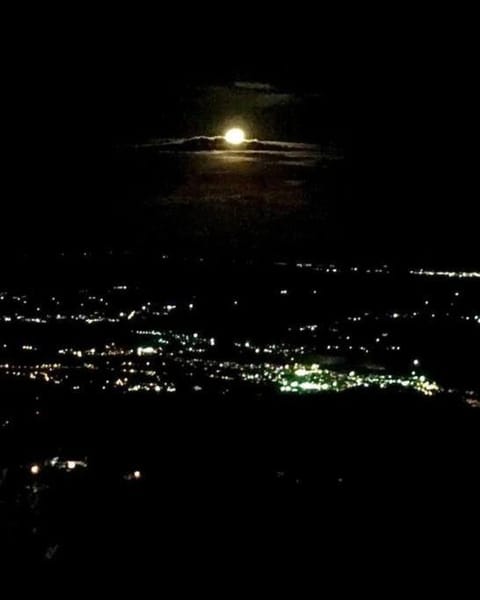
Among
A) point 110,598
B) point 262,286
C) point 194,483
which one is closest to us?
point 110,598

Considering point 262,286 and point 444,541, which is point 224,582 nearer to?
point 444,541

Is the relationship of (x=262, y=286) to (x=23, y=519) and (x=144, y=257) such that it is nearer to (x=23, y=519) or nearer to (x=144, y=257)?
(x=144, y=257)

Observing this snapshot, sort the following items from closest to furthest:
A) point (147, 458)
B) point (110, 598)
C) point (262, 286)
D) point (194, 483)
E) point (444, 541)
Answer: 1. point (110, 598)
2. point (444, 541)
3. point (194, 483)
4. point (147, 458)
5. point (262, 286)

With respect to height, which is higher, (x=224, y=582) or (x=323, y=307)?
(x=323, y=307)

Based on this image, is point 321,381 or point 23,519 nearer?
point 23,519

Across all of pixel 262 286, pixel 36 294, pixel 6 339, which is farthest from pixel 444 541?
pixel 262 286

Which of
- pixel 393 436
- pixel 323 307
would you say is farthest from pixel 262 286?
pixel 393 436

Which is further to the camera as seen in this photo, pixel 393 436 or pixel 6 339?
pixel 6 339

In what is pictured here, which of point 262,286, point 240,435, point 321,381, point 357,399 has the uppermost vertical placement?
point 262,286

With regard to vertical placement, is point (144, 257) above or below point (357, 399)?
above

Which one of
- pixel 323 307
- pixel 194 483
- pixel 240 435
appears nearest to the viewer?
pixel 194 483
